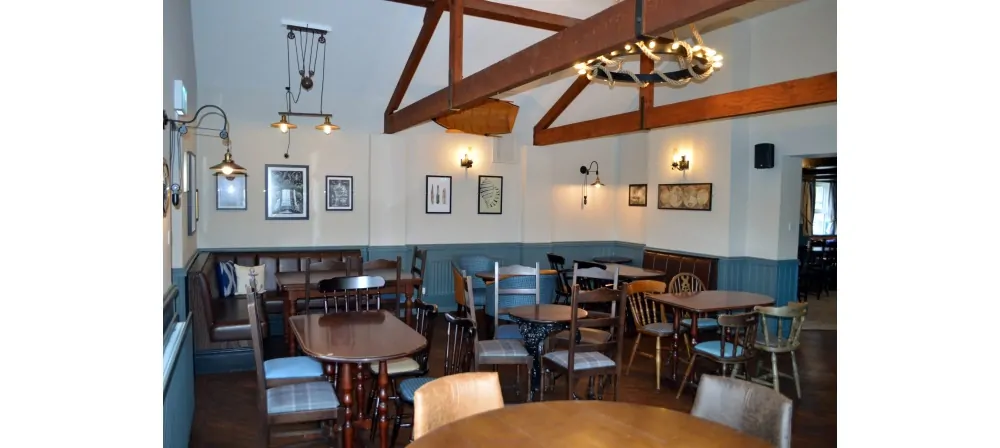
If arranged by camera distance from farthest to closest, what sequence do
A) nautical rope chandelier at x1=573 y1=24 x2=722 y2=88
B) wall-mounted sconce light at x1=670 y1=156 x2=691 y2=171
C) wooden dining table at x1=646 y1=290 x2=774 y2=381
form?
wall-mounted sconce light at x1=670 y1=156 x2=691 y2=171, wooden dining table at x1=646 y1=290 x2=774 y2=381, nautical rope chandelier at x1=573 y1=24 x2=722 y2=88

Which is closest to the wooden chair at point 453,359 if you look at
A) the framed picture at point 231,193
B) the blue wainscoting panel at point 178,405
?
the blue wainscoting panel at point 178,405

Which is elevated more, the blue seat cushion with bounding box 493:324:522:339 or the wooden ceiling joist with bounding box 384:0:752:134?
the wooden ceiling joist with bounding box 384:0:752:134

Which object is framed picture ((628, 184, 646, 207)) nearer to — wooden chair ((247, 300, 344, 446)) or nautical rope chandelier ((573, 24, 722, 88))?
nautical rope chandelier ((573, 24, 722, 88))

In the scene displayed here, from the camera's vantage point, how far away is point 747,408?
2172 mm

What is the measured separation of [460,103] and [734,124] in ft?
12.0

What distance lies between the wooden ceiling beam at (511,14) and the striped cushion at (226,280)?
3.43 m

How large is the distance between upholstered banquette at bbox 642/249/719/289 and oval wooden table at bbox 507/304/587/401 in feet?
11.2

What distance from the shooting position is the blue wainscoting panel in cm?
265

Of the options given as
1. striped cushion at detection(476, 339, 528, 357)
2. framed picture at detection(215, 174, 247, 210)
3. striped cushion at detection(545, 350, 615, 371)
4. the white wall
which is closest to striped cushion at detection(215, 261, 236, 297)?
framed picture at detection(215, 174, 247, 210)

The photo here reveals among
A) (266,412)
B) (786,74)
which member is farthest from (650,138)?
(266,412)

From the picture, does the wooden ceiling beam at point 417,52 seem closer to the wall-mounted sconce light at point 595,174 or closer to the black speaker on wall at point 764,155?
the wall-mounted sconce light at point 595,174

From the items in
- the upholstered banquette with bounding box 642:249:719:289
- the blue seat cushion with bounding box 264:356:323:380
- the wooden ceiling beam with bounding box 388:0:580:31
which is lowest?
the blue seat cushion with bounding box 264:356:323:380

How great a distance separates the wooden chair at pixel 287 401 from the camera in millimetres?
2990
